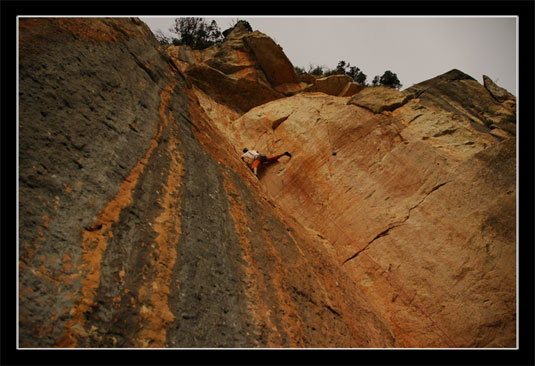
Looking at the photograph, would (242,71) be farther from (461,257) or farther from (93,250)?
(93,250)

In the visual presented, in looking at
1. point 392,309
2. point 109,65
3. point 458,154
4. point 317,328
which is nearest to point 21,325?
point 317,328

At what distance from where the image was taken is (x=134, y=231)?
9.02 ft

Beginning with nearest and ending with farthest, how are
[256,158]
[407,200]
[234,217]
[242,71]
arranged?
1. [234,217]
2. [407,200]
3. [256,158]
4. [242,71]

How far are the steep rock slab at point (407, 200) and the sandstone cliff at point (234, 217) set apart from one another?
0.03 m

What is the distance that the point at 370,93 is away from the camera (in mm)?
8758

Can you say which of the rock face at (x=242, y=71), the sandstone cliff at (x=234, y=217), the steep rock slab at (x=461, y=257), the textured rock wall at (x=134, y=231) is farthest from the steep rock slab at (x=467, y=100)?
the textured rock wall at (x=134, y=231)

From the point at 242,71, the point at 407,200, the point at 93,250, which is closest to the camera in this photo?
the point at 93,250

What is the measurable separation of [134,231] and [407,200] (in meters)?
5.47

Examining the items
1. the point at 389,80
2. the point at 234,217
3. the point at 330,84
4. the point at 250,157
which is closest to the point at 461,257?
the point at 234,217

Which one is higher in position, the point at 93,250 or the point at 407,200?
the point at 407,200

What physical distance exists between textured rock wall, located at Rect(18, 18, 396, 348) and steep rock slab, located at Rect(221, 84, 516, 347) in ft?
3.27

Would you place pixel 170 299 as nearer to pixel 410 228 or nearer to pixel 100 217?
pixel 100 217

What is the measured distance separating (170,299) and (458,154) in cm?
658

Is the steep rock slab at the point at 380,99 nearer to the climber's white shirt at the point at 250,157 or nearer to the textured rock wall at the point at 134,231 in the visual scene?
the climber's white shirt at the point at 250,157
